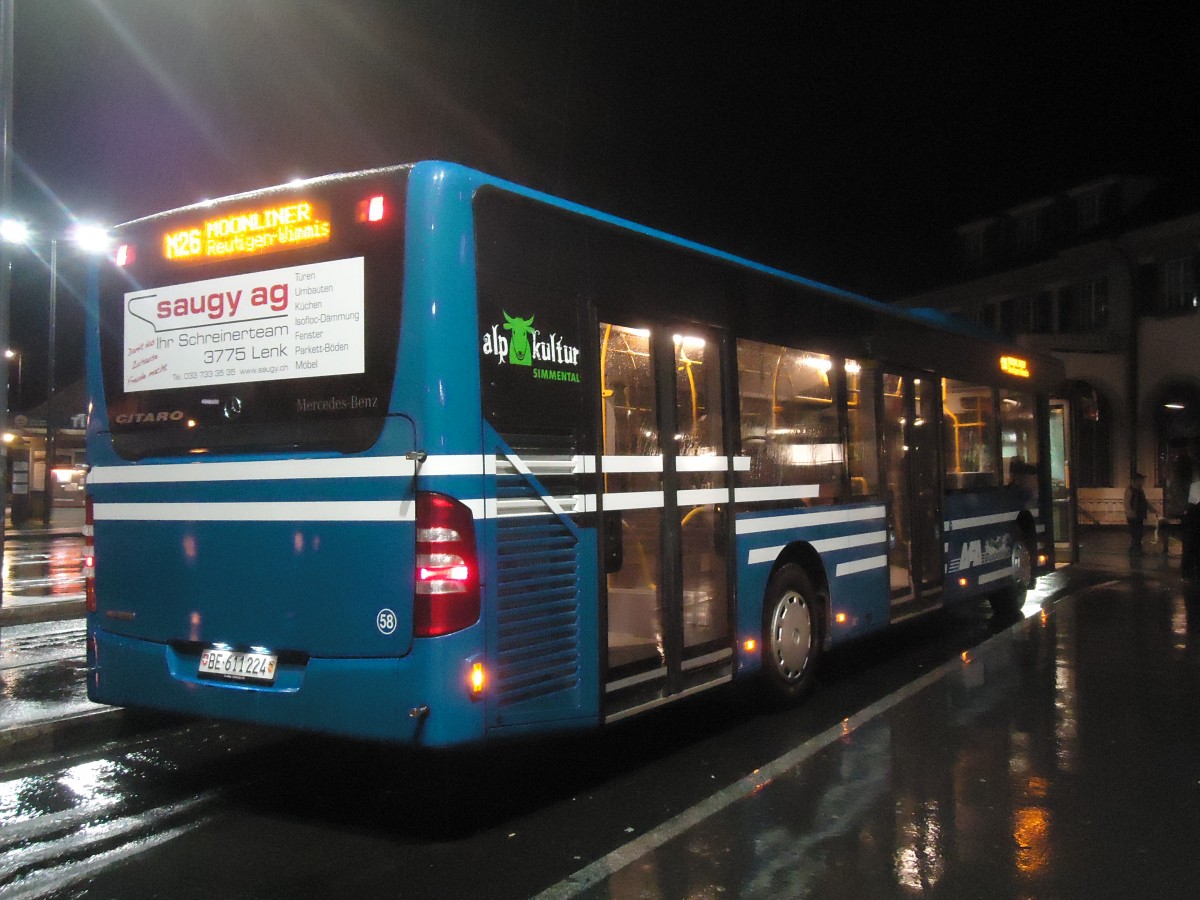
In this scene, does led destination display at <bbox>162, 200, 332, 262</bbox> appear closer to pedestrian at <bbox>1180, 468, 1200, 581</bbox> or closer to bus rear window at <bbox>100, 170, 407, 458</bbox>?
bus rear window at <bbox>100, 170, 407, 458</bbox>

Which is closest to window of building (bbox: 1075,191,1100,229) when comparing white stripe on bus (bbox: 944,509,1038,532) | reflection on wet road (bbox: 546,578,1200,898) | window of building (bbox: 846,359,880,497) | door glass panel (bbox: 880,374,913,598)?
white stripe on bus (bbox: 944,509,1038,532)

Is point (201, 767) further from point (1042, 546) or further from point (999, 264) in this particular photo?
point (999, 264)

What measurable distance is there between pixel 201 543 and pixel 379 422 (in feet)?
4.38

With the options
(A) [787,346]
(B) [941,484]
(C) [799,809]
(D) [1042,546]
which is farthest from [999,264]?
(C) [799,809]

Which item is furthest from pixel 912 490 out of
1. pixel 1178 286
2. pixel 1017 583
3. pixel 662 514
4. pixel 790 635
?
pixel 1178 286

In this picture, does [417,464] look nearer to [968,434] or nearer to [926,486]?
[926,486]

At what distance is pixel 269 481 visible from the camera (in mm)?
5199

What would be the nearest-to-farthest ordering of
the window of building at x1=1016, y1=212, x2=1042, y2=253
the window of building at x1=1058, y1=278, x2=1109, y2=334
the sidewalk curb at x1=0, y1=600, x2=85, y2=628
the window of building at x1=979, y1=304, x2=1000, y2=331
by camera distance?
the sidewalk curb at x1=0, y1=600, x2=85, y2=628 < the window of building at x1=1058, y1=278, x2=1109, y2=334 < the window of building at x1=979, y1=304, x2=1000, y2=331 < the window of building at x1=1016, y1=212, x2=1042, y2=253

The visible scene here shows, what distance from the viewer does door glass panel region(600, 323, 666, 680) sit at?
5.77 meters

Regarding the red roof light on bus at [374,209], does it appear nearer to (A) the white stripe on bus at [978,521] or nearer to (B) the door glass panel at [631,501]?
(B) the door glass panel at [631,501]

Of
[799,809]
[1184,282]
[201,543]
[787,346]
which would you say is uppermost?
[1184,282]

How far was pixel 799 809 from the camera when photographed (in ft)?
17.5

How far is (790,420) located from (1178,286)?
90.0ft

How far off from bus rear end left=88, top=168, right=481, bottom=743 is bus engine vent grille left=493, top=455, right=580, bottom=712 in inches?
9.5
